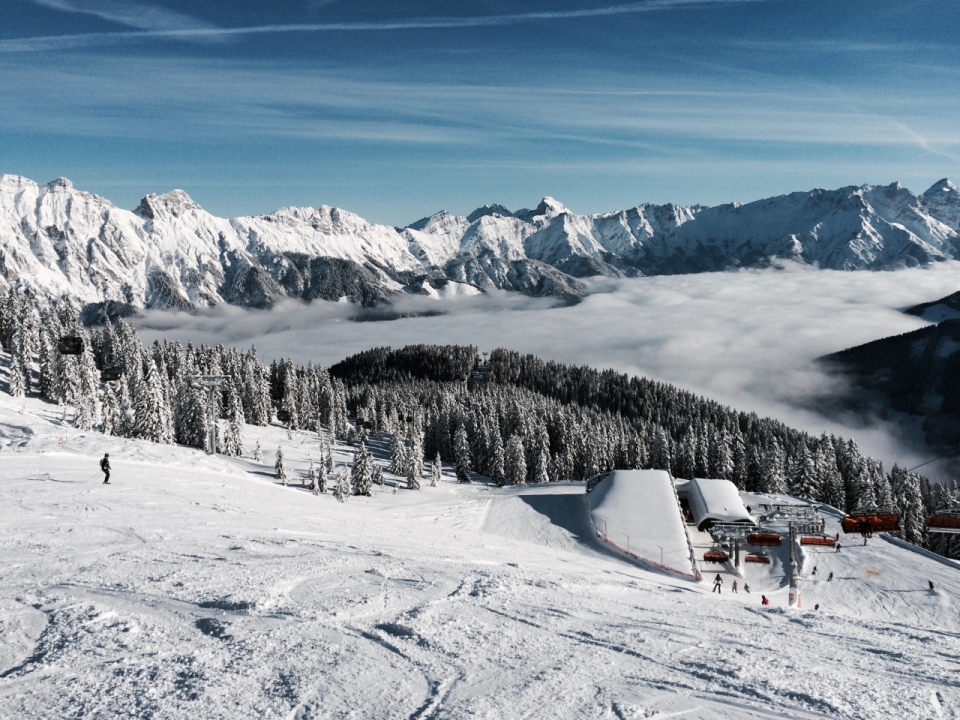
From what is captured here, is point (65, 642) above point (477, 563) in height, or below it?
above

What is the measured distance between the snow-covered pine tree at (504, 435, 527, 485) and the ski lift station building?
2875cm

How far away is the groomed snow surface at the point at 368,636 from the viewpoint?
1091cm

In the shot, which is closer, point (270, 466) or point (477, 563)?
point (477, 563)

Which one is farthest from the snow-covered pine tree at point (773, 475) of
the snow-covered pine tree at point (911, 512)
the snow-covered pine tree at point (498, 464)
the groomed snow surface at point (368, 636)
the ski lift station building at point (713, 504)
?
the groomed snow surface at point (368, 636)

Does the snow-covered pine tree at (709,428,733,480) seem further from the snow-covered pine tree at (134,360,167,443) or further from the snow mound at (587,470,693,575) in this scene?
the snow-covered pine tree at (134,360,167,443)

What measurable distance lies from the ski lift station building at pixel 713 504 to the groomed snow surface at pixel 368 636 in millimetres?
43949

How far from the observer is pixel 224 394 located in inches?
3676

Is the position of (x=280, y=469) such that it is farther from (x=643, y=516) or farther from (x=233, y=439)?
(x=643, y=516)

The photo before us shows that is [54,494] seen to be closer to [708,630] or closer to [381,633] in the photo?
[381,633]

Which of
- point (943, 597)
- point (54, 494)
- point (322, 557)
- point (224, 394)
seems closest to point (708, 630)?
point (322, 557)

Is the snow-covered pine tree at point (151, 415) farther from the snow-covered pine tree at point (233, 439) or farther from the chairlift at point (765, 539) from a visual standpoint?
the chairlift at point (765, 539)

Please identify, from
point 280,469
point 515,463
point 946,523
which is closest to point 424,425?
point 515,463

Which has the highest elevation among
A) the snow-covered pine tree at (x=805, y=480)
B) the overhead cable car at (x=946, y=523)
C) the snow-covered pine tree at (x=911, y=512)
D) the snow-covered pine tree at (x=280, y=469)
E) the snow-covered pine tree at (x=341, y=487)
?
the overhead cable car at (x=946, y=523)

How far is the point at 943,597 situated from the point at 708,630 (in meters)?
39.1
